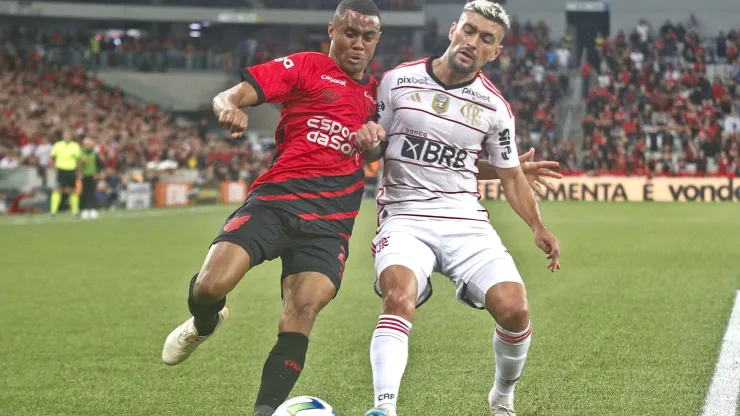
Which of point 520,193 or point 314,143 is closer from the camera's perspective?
point 314,143

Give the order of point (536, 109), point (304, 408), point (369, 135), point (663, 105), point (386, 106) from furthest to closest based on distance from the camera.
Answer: point (536, 109), point (663, 105), point (386, 106), point (369, 135), point (304, 408)

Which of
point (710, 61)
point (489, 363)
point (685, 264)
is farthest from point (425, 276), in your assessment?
point (710, 61)

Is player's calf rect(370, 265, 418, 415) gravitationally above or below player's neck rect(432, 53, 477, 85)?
below

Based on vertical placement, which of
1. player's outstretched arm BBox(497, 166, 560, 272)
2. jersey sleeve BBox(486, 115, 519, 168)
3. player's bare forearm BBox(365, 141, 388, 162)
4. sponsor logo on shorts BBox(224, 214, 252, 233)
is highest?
jersey sleeve BBox(486, 115, 519, 168)

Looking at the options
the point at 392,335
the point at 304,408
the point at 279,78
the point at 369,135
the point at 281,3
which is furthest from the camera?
the point at 281,3

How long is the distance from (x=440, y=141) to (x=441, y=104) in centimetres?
20

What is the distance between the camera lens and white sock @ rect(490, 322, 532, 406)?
15.9ft

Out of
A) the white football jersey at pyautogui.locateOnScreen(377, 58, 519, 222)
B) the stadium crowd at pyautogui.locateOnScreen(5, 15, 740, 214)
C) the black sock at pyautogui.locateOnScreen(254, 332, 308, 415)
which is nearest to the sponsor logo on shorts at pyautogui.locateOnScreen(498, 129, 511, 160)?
the white football jersey at pyautogui.locateOnScreen(377, 58, 519, 222)

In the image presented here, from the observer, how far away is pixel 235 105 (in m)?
4.53

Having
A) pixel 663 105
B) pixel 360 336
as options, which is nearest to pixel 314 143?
pixel 360 336

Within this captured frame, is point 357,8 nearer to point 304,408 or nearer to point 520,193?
point 520,193

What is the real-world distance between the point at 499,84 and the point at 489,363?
102ft

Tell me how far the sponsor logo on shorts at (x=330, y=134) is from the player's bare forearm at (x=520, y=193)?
0.87 meters

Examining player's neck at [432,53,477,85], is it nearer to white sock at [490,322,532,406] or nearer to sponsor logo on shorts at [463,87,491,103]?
sponsor logo on shorts at [463,87,491,103]
